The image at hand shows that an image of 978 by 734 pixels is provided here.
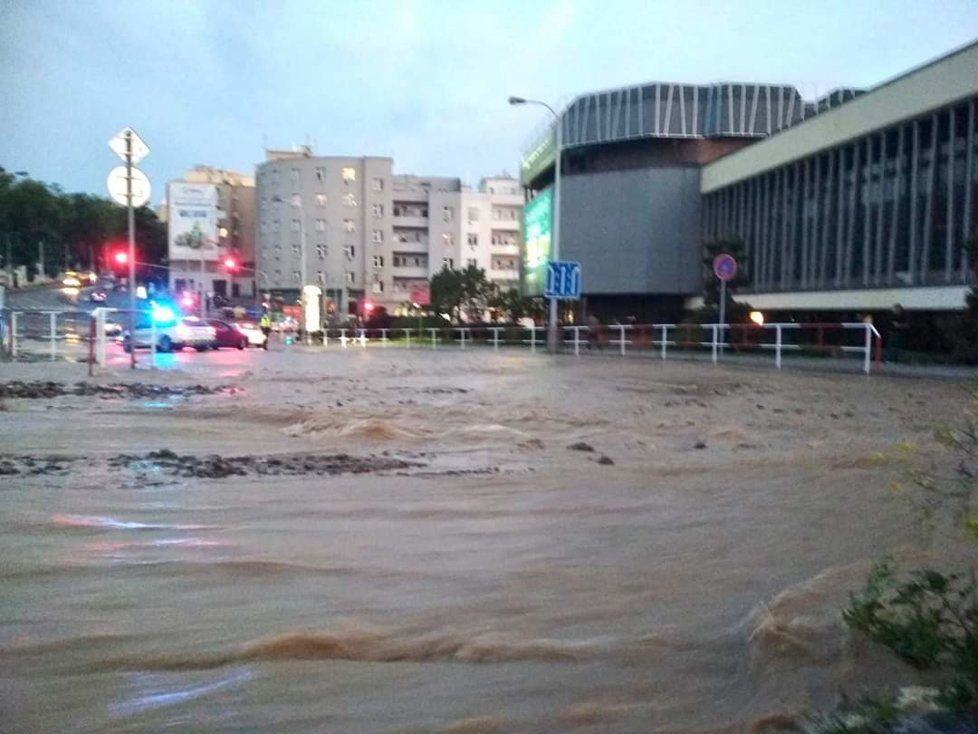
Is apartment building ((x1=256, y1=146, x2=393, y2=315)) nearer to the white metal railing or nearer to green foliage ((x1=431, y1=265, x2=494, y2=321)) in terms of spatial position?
green foliage ((x1=431, y1=265, x2=494, y2=321))

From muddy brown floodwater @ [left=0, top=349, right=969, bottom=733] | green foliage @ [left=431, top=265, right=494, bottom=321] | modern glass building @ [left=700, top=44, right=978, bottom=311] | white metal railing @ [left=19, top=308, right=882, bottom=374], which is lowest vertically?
muddy brown floodwater @ [left=0, top=349, right=969, bottom=733]

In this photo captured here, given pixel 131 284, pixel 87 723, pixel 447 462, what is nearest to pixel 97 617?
pixel 87 723

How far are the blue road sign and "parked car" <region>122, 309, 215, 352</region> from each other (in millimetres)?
12740

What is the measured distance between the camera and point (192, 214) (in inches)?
2505

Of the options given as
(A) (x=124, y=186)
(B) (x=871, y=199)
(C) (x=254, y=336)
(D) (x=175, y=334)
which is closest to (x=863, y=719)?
(A) (x=124, y=186)

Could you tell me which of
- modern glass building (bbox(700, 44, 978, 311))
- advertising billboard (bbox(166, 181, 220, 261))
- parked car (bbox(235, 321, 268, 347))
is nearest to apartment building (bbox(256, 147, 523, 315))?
advertising billboard (bbox(166, 181, 220, 261))

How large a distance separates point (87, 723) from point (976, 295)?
2079cm

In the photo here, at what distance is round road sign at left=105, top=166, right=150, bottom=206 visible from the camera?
1798 cm

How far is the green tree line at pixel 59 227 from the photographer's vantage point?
3947 centimetres

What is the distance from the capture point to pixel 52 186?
2229 inches

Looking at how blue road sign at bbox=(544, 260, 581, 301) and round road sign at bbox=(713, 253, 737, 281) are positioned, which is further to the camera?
blue road sign at bbox=(544, 260, 581, 301)

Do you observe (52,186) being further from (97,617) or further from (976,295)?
(97,617)

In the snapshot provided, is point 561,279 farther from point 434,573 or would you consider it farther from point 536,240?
point 536,240

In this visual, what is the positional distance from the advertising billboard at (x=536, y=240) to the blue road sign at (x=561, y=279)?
2507cm
